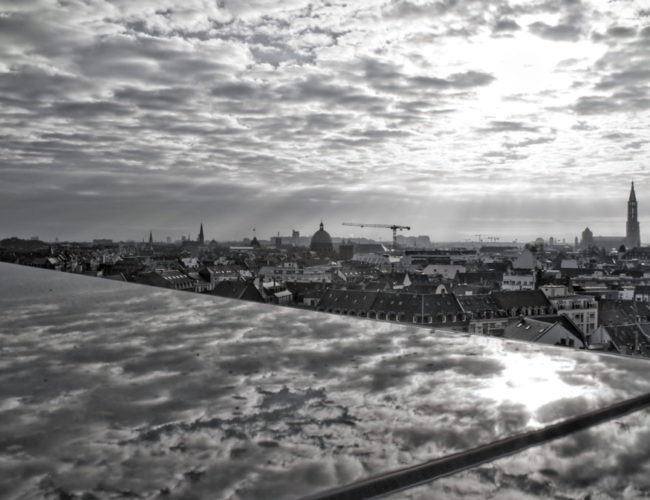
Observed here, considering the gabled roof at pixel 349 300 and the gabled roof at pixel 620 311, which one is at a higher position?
the gabled roof at pixel 349 300

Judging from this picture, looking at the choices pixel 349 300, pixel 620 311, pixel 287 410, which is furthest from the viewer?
pixel 620 311

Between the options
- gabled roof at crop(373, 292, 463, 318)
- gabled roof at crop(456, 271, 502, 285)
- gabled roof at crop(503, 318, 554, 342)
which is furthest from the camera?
gabled roof at crop(456, 271, 502, 285)

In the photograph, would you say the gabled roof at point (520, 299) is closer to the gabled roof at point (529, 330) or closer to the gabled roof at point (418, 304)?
the gabled roof at point (418, 304)

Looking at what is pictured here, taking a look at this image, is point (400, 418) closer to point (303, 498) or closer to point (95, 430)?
point (303, 498)

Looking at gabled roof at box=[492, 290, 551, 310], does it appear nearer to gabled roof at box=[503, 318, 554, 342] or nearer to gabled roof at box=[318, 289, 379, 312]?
gabled roof at box=[318, 289, 379, 312]

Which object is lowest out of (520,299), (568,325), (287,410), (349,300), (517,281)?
(568,325)

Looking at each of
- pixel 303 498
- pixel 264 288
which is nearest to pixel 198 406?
pixel 303 498

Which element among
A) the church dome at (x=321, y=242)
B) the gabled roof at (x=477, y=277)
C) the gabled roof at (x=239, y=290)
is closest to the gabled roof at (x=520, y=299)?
the gabled roof at (x=239, y=290)

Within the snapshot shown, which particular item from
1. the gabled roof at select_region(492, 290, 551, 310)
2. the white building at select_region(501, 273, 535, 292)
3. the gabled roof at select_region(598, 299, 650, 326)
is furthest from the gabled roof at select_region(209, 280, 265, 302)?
the white building at select_region(501, 273, 535, 292)

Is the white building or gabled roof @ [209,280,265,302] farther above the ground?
gabled roof @ [209,280,265,302]

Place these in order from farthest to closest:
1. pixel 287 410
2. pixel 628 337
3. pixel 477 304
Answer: pixel 477 304, pixel 628 337, pixel 287 410

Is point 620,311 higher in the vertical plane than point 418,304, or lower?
lower

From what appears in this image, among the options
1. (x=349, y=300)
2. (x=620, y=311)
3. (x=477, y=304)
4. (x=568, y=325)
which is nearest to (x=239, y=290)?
(x=349, y=300)

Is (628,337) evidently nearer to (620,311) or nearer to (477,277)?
(620,311)
